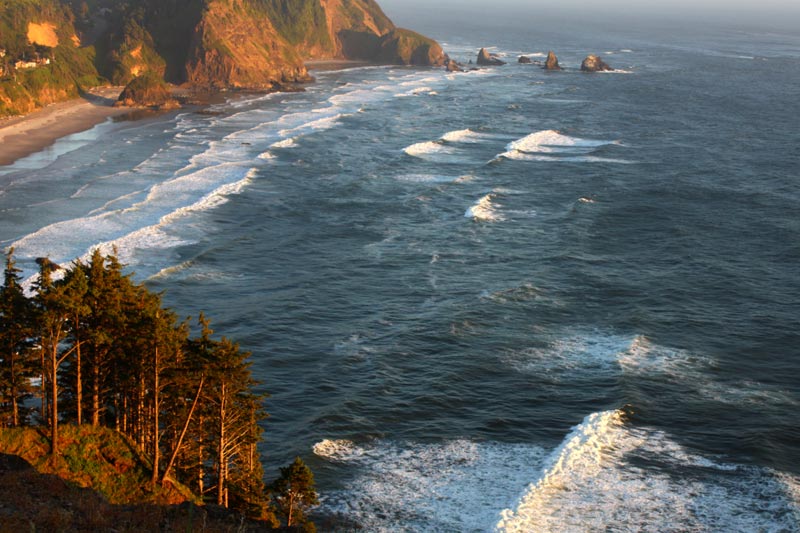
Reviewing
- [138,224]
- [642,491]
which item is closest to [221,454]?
[642,491]

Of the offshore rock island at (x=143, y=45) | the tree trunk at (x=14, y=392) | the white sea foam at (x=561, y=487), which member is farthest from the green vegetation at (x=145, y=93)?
the tree trunk at (x=14, y=392)

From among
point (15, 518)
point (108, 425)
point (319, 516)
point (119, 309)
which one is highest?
point (119, 309)

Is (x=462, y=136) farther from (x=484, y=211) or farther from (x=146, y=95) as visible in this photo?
(x=146, y=95)

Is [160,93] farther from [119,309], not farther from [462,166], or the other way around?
[119,309]

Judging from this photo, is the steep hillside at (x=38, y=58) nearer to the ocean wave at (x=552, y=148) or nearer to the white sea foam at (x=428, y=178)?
the white sea foam at (x=428, y=178)

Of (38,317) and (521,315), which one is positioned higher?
(38,317)

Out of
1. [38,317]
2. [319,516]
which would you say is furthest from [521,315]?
[38,317]
